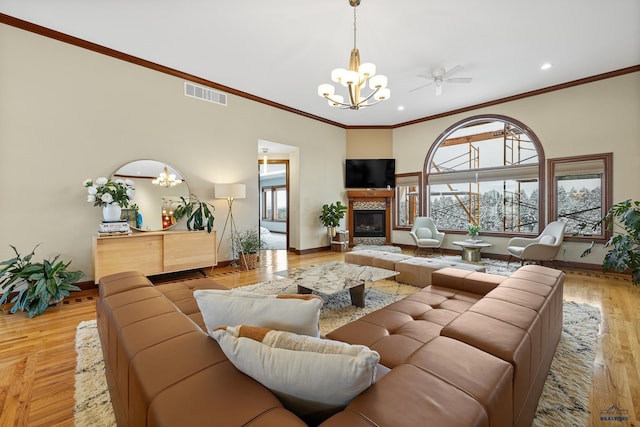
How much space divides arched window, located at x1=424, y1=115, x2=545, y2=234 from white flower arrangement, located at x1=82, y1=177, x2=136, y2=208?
6.24m

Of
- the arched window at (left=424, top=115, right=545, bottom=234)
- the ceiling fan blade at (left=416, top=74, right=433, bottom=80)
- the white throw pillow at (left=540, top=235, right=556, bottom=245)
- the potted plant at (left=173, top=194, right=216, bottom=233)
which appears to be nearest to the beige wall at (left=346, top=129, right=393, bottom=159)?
the arched window at (left=424, top=115, right=545, bottom=234)

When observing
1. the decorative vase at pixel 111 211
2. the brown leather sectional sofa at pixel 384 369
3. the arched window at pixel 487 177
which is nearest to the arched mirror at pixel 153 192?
the decorative vase at pixel 111 211

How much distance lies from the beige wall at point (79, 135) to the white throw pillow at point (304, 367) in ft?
13.3

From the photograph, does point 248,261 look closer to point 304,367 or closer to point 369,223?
point 369,223

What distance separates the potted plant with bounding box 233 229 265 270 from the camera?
499 centimetres

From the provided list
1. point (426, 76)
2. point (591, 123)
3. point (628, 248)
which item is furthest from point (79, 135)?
point (591, 123)

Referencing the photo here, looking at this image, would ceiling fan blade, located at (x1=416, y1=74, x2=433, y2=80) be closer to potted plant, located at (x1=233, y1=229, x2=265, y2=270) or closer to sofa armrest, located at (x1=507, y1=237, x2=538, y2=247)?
sofa armrest, located at (x1=507, y1=237, x2=538, y2=247)

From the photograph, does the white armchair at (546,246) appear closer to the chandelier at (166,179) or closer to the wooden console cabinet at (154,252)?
→ the wooden console cabinet at (154,252)

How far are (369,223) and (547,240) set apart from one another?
384 centimetres

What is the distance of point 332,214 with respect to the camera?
675 centimetres

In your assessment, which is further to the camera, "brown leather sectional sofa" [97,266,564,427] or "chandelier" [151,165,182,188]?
"chandelier" [151,165,182,188]

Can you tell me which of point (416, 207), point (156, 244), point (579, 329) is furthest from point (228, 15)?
point (416, 207)

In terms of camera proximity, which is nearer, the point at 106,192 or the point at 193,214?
the point at 106,192

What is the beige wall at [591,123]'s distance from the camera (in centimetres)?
445
